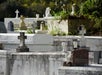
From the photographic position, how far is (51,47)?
15.1 meters

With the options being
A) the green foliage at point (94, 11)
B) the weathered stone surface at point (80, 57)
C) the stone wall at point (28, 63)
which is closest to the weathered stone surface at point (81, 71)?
the weathered stone surface at point (80, 57)

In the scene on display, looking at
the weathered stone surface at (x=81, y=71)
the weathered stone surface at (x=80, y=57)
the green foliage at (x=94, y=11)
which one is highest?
the green foliage at (x=94, y=11)

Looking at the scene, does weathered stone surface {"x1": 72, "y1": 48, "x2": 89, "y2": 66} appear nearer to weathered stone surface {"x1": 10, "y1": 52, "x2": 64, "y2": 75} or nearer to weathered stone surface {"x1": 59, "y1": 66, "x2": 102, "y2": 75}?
weathered stone surface {"x1": 59, "y1": 66, "x2": 102, "y2": 75}

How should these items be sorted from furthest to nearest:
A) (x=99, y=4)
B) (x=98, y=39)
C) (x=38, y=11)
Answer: (x=38, y=11)
(x=99, y=4)
(x=98, y=39)

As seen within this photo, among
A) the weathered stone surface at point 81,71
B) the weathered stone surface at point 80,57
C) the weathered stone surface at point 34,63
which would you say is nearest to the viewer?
the weathered stone surface at point 81,71

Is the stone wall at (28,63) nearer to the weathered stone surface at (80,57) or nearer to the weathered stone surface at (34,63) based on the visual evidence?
the weathered stone surface at (34,63)

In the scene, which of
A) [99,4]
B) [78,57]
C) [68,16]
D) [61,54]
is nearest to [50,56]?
[61,54]

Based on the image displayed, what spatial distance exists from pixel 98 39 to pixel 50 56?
2.34m

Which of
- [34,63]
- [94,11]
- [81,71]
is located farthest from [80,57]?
[94,11]

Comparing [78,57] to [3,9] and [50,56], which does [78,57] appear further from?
[3,9]

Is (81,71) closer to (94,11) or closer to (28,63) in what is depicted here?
(28,63)

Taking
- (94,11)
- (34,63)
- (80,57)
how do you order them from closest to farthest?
1. (80,57)
2. (34,63)
3. (94,11)

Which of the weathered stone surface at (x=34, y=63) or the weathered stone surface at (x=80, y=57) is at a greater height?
the weathered stone surface at (x=80, y=57)

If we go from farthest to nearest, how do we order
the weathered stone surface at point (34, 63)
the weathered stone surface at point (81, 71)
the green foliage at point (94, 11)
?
the green foliage at point (94, 11) < the weathered stone surface at point (34, 63) < the weathered stone surface at point (81, 71)
